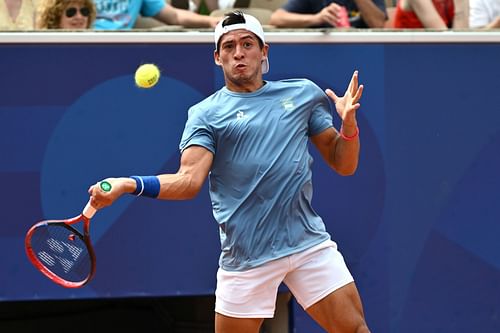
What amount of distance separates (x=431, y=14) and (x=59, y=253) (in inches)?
112

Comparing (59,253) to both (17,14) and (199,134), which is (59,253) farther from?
(17,14)

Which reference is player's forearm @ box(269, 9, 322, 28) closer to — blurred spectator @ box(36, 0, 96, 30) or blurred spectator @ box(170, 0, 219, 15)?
blurred spectator @ box(170, 0, 219, 15)

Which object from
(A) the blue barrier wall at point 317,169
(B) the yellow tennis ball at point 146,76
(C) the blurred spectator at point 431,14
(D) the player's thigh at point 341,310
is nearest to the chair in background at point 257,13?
(A) the blue barrier wall at point 317,169

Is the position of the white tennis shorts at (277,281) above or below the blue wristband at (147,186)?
below

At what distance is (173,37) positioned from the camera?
5.89 metres

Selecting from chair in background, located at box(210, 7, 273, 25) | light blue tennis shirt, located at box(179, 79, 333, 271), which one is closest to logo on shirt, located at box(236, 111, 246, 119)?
light blue tennis shirt, located at box(179, 79, 333, 271)

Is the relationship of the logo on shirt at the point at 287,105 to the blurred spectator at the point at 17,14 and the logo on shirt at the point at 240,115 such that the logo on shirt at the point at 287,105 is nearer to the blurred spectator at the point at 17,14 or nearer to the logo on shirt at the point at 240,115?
→ the logo on shirt at the point at 240,115

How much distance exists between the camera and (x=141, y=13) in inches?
260

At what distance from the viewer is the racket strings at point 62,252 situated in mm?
5000

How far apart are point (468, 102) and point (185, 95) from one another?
5.17ft

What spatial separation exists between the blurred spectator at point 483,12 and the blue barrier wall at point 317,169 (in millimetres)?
633

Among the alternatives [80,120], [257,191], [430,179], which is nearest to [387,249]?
[430,179]

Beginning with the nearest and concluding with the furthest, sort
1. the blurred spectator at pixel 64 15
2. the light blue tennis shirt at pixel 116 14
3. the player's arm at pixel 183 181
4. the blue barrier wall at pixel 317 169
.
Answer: the player's arm at pixel 183 181 → the blue barrier wall at pixel 317 169 → the blurred spectator at pixel 64 15 → the light blue tennis shirt at pixel 116 14

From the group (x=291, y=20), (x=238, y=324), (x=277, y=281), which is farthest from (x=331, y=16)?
(x=238, y=324)
